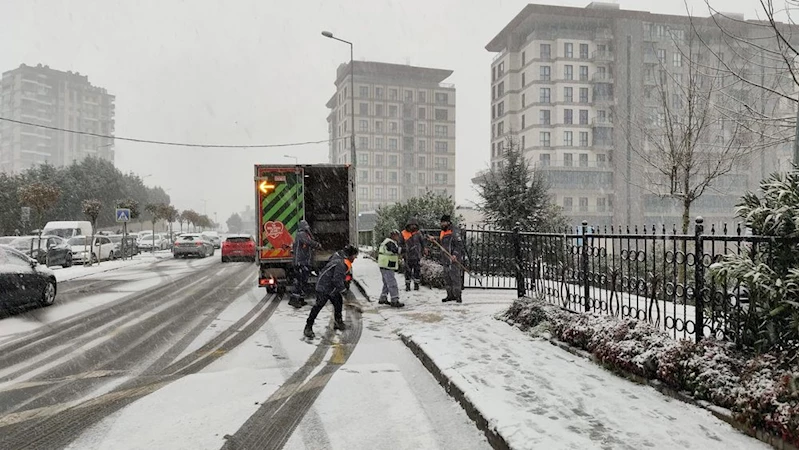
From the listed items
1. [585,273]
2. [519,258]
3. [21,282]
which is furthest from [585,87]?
[21,282]

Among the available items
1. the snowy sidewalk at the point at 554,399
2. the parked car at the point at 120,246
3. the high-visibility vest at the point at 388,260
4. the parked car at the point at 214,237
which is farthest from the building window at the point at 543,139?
the snowy sidewalk at the point at 554,399

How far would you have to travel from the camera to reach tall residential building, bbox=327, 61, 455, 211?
96.4m

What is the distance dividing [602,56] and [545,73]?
7133 millimetres

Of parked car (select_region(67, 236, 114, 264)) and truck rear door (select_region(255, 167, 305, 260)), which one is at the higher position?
truck rear door (select_region(255, 167, 305, 260))

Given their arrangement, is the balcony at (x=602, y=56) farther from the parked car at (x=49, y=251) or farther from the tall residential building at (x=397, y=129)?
the parked car at (x=49, y=251)

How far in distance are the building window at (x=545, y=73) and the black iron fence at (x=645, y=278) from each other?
202ft

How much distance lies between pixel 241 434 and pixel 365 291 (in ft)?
29.0

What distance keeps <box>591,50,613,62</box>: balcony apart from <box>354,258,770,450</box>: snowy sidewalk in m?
67.3

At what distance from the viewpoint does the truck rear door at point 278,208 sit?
41.1 ft

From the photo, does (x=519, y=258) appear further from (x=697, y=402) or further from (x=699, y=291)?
(x=697, y=402)

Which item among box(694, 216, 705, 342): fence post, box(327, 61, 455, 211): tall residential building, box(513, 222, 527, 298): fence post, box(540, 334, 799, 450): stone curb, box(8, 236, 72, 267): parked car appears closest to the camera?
box(540, 334, 799, 450): stone curb

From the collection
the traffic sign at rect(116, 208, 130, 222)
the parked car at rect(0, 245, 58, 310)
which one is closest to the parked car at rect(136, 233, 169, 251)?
the traffic sign at rect(116, 208, 130, 222)

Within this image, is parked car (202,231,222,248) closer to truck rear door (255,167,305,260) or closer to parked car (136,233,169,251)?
parked car (136,233,169,251)

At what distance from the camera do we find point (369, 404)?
4.90 m
